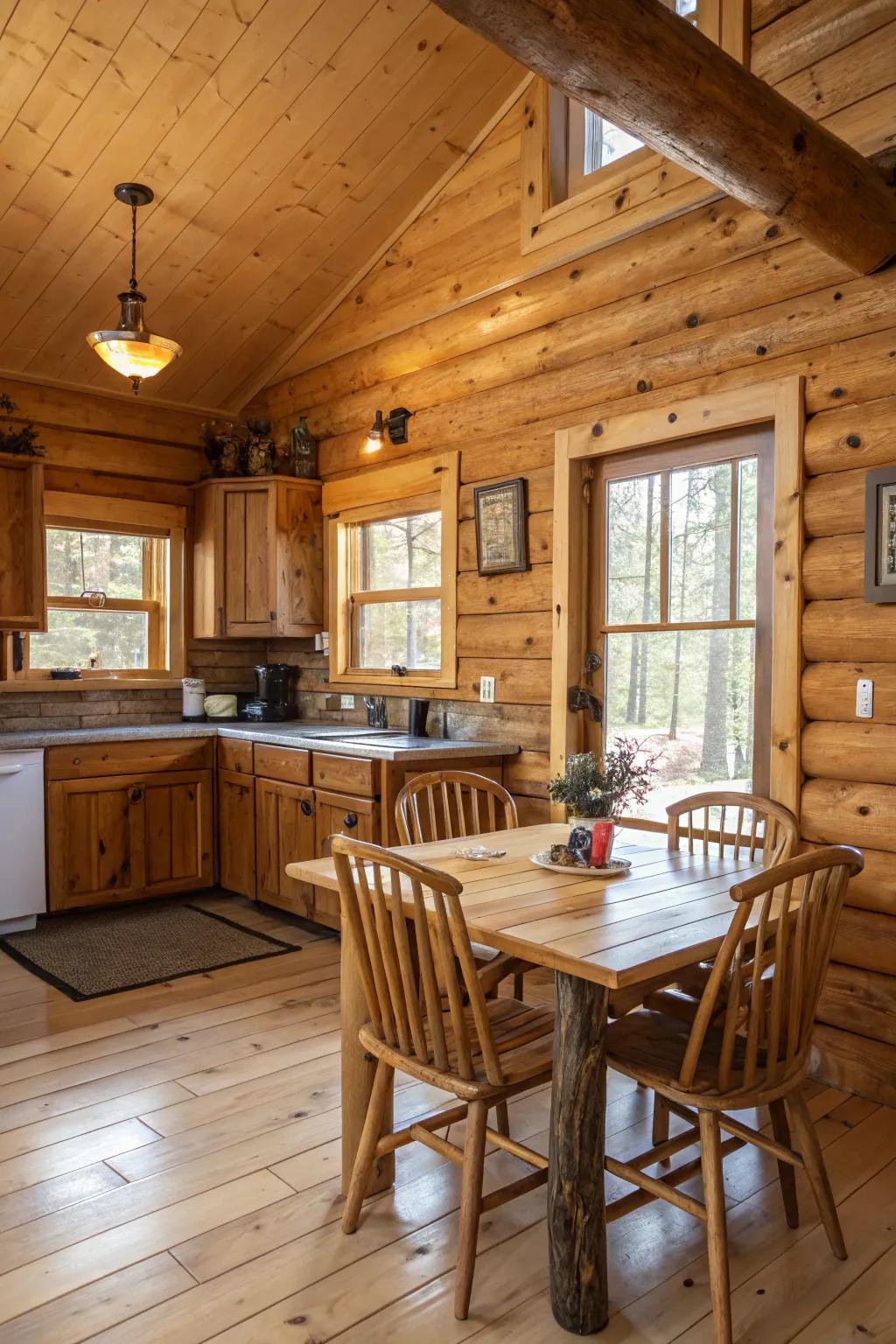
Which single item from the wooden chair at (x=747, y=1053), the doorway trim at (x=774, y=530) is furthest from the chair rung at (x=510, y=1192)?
the doorway trim at (x=774, y=530)

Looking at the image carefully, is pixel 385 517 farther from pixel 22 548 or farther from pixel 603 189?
pixel 603 189

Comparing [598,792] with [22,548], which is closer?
[598,792]

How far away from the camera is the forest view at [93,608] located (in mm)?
5113

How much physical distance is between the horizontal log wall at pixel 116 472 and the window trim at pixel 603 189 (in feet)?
8.38

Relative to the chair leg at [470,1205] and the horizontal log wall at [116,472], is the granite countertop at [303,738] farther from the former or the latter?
the chair leg at [470,1205]

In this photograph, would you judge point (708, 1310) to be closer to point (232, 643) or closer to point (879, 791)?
point (879, 791)

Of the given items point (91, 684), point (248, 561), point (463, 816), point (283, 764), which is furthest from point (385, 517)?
point (463, 816)

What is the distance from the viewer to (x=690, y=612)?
11.2 feet

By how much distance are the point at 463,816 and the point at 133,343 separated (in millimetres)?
2241

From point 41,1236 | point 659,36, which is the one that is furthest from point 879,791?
point 41,1236

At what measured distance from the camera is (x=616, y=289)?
11.8 feet

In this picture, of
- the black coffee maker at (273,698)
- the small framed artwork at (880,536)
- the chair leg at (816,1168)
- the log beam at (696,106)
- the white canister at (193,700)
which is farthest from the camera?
the white canister at (193,700)

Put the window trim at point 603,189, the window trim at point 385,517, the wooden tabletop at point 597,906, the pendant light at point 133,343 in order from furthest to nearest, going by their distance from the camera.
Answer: the window trim at point 385,517
the pendant light at point 133,343
the window trim at point 603,189
the wooden tabletop at point 597,906

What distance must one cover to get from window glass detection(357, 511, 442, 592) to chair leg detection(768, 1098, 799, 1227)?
2863 millimetres
